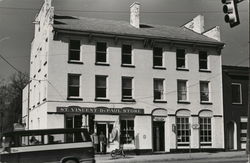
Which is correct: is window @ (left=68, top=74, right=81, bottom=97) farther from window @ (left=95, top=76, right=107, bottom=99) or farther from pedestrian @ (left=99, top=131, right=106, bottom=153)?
pedestrian @ (left=99, top=131, right=106, bottom=153)

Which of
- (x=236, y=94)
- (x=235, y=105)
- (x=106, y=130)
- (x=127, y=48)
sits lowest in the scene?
(x=106, y=130)

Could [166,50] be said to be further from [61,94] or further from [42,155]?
[42,155]

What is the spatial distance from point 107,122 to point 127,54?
5.71 m

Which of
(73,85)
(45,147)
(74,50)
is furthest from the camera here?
(74,50)

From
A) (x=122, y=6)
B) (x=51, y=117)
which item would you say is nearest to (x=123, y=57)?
(x=51, y=117)

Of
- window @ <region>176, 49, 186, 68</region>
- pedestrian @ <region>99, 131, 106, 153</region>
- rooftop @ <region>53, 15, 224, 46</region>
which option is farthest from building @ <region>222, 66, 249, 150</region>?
pedestrian @ <region>99, 131, 106, 153</region>

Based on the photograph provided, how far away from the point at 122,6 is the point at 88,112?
570 inches

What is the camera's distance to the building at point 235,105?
34.9 metres

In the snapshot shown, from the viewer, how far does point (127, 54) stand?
32375mm

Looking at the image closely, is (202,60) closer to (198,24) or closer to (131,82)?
(198,24)

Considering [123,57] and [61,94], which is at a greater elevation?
[123,57]

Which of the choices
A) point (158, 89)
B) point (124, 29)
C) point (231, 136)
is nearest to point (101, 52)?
point (124, 29)

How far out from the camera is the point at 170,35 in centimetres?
3412

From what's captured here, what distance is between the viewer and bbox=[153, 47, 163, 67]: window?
109 feet
